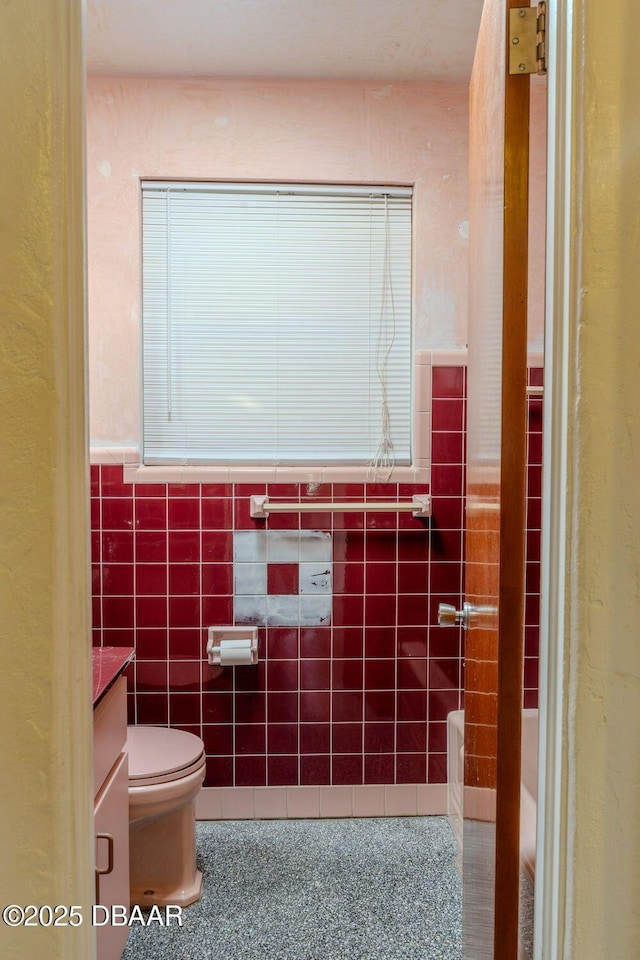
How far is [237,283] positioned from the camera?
Result: 2.39 m

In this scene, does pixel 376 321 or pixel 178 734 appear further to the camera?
pixel 376 321

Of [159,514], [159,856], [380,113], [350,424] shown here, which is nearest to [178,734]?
[159,856]

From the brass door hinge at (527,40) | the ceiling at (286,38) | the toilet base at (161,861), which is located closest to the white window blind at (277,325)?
the ceiling at (286,38)

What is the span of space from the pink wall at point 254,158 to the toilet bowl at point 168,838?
1.13 meters

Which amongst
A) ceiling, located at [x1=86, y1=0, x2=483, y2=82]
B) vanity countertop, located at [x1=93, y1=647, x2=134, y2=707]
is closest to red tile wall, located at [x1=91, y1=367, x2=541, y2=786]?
vanity countertop, located at [x1=93, y1=647, x2=134, y2=707]

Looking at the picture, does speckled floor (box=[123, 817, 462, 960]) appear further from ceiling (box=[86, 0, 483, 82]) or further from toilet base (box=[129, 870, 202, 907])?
ceiling (box=[86, 0, 483, 82])

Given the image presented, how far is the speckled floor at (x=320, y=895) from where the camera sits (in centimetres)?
170

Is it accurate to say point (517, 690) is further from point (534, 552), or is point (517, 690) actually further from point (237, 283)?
point (237, 283)

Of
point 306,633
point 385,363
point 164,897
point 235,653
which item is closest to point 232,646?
point 235,653

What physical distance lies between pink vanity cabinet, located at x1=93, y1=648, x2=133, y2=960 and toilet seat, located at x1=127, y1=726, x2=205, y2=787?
0.61 ft

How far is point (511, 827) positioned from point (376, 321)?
1841 millimetres

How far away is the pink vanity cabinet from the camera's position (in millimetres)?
1303

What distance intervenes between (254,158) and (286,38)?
39 cm

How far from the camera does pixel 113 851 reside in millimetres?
1331
